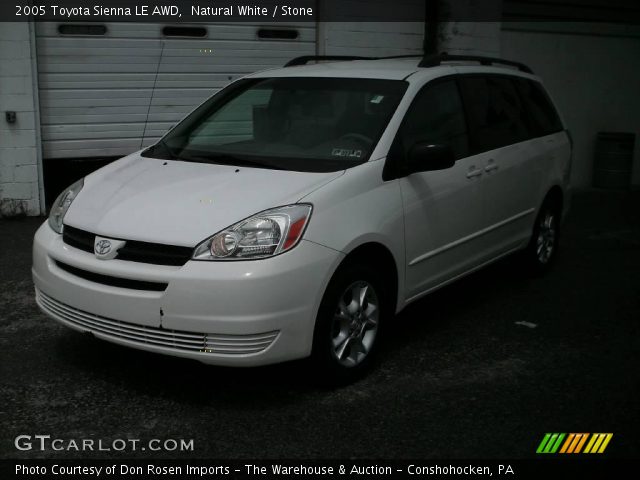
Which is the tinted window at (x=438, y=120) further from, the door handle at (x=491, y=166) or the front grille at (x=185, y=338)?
the front grille at (x=185, y=338)

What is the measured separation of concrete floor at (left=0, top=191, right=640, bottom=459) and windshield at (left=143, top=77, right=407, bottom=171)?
1186mm

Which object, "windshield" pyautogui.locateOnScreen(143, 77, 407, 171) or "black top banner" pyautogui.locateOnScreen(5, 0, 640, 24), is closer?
"windshield" pyautogui.locateOnScreen(143, 77, 407, 171)

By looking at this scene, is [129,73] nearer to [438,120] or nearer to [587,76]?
[438,120]

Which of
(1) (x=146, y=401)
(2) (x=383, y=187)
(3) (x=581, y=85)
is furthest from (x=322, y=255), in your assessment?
(3) (x=581, y=85)

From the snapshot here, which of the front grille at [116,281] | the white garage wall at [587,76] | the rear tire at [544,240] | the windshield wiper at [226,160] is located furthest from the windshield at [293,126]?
the white garage wall at [587,76]

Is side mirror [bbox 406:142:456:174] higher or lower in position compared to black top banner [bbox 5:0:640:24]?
lower

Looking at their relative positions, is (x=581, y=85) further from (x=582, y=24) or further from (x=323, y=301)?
(x=323, y=301)

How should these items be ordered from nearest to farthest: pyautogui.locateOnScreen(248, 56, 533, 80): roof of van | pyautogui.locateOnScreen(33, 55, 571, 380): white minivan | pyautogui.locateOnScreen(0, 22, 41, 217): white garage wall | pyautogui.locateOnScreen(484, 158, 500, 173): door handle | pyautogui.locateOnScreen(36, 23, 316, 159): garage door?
1. pyautogui.locateOnScreen(33, 55, 571, 380): white minivan
2. pyautogui.locateOnScreen(248, 56, 533, 80): roof of van
3. pyautogui.locateOnScreen(484, 158, 500, 173): door handle
4. pyautogui.locateOnScreen(0, 22, 41, 217): white garage wall
5. pyautogui.locateOnScreen(36, 23, 316, 159): garage door

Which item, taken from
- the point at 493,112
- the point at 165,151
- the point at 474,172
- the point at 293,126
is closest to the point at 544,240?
the point at 493,112

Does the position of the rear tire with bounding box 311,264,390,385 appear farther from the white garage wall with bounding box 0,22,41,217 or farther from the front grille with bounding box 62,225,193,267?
the white garage wall with bounding box 0,22,41,217

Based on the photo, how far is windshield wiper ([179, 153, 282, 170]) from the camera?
4.57 m

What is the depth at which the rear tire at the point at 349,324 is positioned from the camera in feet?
13.5

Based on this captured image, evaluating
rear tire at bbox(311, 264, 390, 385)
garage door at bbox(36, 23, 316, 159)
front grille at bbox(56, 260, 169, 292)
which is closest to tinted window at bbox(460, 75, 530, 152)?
rear tire at bbox(311, 264, 390, 385)

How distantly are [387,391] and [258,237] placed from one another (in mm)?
1119
